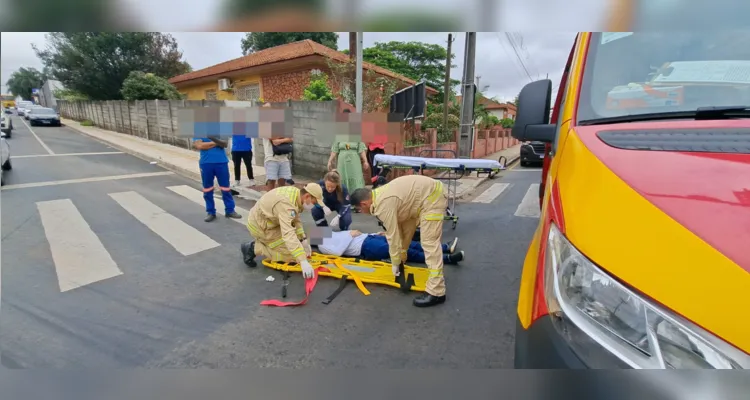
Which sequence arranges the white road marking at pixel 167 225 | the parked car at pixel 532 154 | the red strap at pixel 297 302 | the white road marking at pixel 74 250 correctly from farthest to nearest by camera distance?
the parked car at pixel 532 154
the white road marking at pixel 167 225
the white road marking at pixel 74 250
the red strap at pixel 297 302

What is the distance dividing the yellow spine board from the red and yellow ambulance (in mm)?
1852

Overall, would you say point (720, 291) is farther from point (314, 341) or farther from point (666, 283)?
point (314, 341)

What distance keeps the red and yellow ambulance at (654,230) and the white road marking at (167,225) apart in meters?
3.94

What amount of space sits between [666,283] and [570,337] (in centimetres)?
29

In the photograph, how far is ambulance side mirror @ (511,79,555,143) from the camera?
2127mm

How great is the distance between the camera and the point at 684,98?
158 centimetres

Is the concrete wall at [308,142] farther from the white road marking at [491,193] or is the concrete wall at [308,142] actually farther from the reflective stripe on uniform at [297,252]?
the reflective stripe on uniform at [297,252]

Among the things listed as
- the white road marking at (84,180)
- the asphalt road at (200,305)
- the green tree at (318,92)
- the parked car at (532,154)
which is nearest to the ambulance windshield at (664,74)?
the asphalt road at (200,305)

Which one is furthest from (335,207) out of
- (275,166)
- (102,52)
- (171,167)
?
(171,167)

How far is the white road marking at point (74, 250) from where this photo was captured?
3498 millimetres

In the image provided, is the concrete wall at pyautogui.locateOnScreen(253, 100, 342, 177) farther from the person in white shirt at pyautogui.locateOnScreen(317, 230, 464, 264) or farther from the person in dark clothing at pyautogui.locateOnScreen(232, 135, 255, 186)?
the person in white shirt at pyautogui.locateOnScreen(317, 230, 464, 264)

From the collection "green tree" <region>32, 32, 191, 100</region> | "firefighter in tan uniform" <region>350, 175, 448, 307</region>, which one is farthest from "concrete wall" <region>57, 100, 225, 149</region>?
"firefighter in tan uniform" <region>350, 175, 448, 307</region>

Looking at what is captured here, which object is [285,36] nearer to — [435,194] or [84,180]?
[435,194]

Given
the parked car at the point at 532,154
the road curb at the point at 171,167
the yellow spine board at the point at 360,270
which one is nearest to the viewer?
the yellow spine board at the point at 360,270
